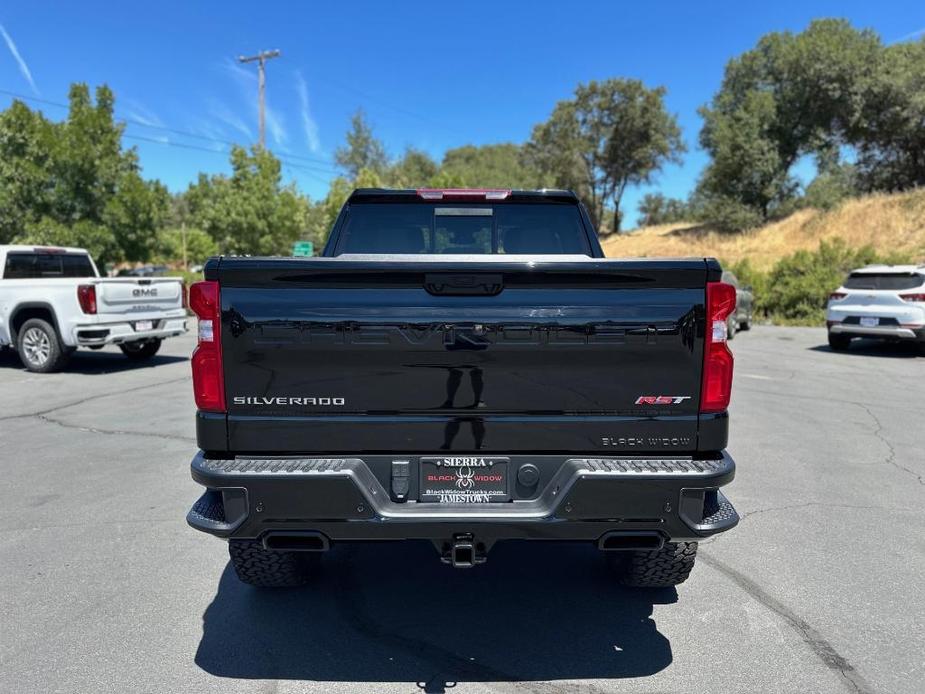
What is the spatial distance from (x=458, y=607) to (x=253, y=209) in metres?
28.4

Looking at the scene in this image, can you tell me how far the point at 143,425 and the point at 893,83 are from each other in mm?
37326

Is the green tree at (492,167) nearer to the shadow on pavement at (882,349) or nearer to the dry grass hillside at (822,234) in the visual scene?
the dry grass hillside at (822,234)

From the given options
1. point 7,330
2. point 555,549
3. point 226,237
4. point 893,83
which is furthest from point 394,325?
point 893,83

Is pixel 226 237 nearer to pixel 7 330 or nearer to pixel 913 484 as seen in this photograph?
pixel 7 330

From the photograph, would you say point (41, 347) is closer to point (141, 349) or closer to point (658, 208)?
point (141, 349)

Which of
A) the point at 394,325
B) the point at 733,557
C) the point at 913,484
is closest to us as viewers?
the point at 394,325

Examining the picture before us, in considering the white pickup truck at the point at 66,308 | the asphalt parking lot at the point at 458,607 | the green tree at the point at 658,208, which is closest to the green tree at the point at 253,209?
the white pickup truck at the point at 66,308

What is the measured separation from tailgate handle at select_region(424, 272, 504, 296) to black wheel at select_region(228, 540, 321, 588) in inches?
64.1

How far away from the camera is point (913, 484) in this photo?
5.59 meters

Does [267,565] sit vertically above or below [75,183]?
below

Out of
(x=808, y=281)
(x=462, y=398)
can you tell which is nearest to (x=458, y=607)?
(x=462, y=398)

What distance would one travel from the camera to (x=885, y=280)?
1342 centimetres

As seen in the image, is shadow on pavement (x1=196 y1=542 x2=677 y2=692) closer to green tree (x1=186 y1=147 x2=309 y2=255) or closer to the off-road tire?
the off-road tire

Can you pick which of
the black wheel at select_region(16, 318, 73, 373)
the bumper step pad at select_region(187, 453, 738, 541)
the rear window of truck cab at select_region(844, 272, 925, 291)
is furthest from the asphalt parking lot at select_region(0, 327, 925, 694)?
the rear window of truck cab at select_region(844, 272, 925, 291)
